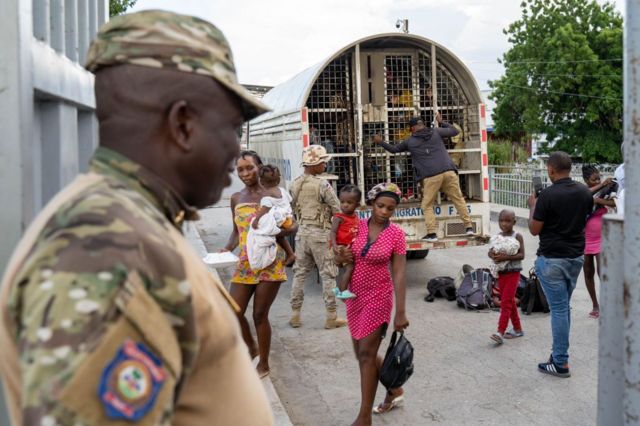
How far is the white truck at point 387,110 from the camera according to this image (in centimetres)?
1041

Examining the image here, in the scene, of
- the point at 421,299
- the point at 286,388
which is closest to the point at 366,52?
the point at 421,299

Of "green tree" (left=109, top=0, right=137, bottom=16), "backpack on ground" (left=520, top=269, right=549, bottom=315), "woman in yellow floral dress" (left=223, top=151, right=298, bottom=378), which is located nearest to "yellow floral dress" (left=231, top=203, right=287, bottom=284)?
"woman in yellow floral dress" (left=223, top=151, right=298, bottom=378)

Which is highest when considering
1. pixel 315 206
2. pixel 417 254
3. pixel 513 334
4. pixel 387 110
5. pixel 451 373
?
pixel 387 110

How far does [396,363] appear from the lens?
4934 mm

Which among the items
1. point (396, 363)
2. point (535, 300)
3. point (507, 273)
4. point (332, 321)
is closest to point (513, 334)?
point (507, 273)

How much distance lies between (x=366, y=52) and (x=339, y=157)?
1.70m

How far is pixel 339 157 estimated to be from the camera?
35.3 ft

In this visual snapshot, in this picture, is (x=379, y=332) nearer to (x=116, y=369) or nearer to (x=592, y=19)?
(x=116, y=369)

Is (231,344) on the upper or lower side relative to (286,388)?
upper

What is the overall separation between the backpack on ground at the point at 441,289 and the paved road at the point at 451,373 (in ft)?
0.38

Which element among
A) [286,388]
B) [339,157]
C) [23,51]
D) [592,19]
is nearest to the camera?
[23,51]

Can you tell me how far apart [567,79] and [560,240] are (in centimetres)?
3347

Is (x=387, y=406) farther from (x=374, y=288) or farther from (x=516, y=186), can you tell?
(x=516, y=186)

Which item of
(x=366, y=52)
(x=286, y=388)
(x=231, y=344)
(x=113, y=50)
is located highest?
(x=366, y=52)
